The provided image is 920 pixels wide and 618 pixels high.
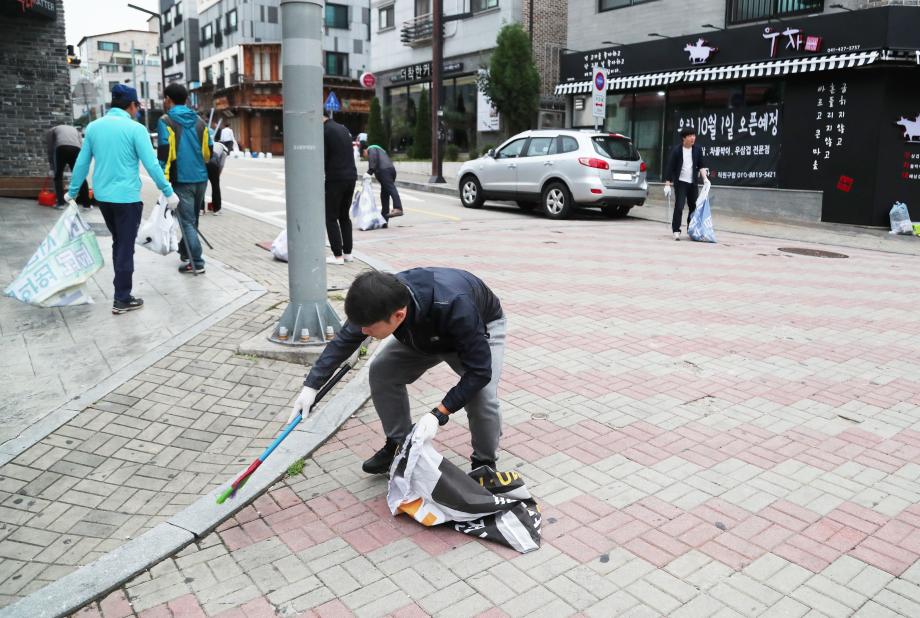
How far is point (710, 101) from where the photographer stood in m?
17.8

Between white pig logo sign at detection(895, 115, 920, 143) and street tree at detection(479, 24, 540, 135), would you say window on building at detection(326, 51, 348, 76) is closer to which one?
street tree at detection(479, 24, 540, 135)

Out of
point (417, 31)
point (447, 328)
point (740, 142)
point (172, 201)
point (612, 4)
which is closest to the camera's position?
point (447, 328)

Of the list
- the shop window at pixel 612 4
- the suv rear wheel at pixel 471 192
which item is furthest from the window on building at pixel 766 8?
the suv rear wheel at pixel 471 192

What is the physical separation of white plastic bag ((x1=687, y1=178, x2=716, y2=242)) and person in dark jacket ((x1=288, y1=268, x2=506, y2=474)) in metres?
9.28

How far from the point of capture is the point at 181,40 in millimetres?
64062

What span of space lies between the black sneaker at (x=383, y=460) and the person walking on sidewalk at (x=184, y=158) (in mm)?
4723

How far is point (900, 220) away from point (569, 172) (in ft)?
20.4

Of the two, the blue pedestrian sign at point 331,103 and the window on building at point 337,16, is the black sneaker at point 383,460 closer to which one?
the blue pedestrian sign at point 331,103

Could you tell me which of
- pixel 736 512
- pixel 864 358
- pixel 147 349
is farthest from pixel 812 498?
pixel 147 349

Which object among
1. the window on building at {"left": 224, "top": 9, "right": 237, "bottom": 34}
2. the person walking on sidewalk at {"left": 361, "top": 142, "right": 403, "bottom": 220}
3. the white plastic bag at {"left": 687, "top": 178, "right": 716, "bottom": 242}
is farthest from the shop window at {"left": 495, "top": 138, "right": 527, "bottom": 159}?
the window on building at {"left": 224, "top": 9, "right": 237, "bottom": 34}

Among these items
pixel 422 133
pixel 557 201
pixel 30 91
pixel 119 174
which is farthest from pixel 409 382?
pixel 422 133

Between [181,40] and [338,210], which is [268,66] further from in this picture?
[338,210]

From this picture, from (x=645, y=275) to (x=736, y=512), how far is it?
5832 millimetres

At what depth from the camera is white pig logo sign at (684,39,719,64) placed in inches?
681
